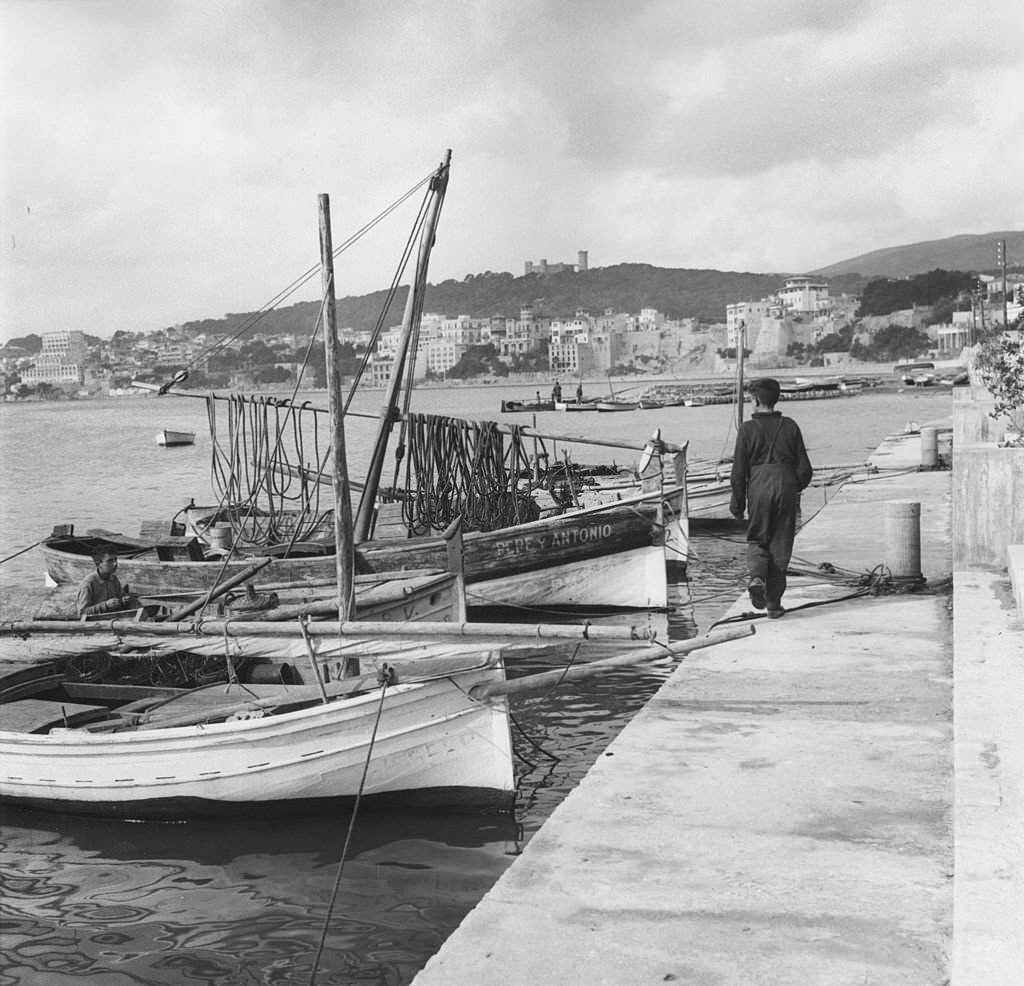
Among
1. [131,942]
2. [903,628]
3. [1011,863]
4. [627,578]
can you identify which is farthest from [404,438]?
[1011,863]

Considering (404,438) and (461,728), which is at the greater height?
(404,438)

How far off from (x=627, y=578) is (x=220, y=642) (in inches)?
351

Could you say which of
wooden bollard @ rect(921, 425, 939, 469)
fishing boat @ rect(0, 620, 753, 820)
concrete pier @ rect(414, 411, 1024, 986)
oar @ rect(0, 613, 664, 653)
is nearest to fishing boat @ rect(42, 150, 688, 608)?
oar @ rect(0, 613, 664, 653)

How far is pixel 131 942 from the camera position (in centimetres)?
782

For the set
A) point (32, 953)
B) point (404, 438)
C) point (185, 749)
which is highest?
point (404, 438)

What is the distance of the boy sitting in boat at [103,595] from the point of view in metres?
12.4

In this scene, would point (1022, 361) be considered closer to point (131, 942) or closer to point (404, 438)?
point (404, 438)

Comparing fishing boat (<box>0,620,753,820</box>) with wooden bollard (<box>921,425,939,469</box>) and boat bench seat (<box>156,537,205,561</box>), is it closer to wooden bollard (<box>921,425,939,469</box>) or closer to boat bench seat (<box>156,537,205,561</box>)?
boat bench seat (<box>156,537,205,561</box>)

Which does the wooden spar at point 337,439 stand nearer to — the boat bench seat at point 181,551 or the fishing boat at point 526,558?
the fishing boat at point 526,558

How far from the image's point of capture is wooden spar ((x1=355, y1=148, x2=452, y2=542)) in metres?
16.0

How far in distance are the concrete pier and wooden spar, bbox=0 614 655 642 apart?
68cm

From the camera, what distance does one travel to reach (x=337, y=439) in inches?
427

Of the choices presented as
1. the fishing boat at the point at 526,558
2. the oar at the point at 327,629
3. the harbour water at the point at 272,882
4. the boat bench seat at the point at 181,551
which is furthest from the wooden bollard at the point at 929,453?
the oar at the point at 327,629

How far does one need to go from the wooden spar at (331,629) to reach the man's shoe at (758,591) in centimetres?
172
